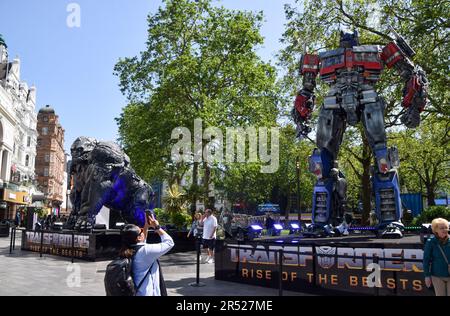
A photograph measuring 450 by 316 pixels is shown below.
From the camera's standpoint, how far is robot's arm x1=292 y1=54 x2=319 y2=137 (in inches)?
368

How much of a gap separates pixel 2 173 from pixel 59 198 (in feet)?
121

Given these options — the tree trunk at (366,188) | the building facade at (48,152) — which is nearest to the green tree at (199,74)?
the tree trunk at (366,188)

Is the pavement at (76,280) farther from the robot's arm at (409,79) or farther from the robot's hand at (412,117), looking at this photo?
the robot's arm at (409,79)

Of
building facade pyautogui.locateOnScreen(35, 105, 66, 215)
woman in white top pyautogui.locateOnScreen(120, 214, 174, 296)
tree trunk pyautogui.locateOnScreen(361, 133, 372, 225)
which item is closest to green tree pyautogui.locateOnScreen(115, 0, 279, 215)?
tree trunk pyautogui.locateOnScreen(361, 133, 372, 225)

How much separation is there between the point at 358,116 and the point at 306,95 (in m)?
1.43

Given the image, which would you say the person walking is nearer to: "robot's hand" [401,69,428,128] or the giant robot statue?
the giant robot statue

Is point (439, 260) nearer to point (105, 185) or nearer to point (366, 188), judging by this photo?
point (105, 185)

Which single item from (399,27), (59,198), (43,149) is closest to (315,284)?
(399,27)

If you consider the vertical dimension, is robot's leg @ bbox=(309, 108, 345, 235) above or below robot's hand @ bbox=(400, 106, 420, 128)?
below

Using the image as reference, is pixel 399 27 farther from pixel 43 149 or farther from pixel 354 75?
pixel 43 149

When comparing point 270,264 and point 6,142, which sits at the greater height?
point 6,142

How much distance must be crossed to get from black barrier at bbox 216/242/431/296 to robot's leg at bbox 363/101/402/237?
1827 millimetres

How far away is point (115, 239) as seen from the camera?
1135cm

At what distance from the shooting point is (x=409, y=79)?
8.48 metres
